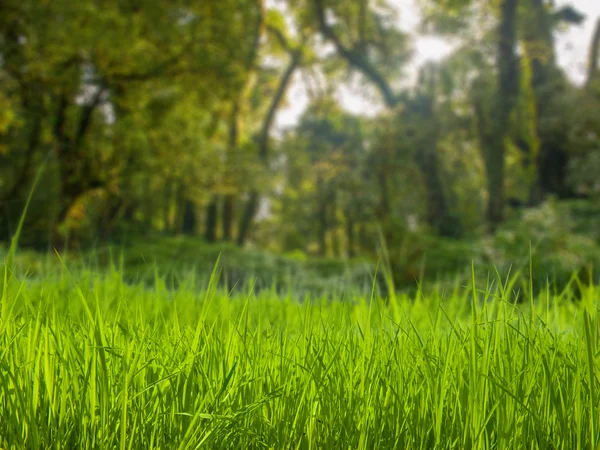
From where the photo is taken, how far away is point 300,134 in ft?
106

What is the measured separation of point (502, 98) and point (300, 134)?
55.7 feet

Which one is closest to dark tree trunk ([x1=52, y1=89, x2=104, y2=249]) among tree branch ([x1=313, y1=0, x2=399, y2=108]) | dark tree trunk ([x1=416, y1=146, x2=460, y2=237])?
tree branch ([x1=313, y1=0, x2=399, y2=108])

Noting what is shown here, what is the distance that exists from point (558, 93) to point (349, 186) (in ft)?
28.6

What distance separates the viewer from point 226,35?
41.7 ft

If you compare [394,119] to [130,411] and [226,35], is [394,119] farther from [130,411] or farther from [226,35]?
[130,411]

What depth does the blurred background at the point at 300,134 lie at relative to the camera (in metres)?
10.7

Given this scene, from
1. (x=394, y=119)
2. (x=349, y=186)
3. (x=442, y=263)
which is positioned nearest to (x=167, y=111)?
(x=442, y=263)

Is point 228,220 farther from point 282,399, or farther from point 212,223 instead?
point 282,399

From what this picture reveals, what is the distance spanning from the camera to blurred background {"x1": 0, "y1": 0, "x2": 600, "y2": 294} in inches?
422

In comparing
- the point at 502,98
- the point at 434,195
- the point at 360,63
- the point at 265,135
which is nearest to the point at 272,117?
the point at 265,135

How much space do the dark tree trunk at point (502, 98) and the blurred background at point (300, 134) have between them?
0.15 feet

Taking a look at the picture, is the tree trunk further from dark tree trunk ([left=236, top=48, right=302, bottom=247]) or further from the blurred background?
dark tree trunk ([left=236, top=48, right=302, bottom=247])

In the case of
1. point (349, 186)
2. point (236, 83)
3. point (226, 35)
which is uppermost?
point (226, 35)

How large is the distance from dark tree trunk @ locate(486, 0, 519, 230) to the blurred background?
0.04 meters
